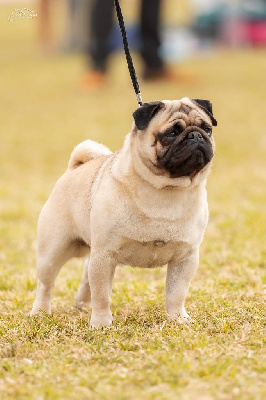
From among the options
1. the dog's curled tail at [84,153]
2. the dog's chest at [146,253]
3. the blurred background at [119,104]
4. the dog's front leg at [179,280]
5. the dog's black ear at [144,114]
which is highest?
the dog's black ear at [144,114]

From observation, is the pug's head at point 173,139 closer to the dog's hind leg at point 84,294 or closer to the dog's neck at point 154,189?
the dog's neck at point 154,189

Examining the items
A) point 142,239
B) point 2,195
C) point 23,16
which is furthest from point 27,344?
point 2,195

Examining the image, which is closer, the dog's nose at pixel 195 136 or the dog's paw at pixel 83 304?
the dog's nose at pixel 195 136

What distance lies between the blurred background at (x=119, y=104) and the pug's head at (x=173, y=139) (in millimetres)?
981

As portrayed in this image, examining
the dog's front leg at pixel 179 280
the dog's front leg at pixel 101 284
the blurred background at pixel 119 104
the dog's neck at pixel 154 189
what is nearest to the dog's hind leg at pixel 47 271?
the dog's front leg at pixel 101 284

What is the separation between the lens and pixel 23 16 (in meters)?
4.05

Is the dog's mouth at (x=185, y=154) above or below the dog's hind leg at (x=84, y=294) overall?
above

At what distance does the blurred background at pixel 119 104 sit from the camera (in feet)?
23.6

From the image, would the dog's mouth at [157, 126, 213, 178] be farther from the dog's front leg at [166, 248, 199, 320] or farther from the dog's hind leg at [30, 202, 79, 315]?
the dog's hind leg at [30, 202, 79, 315]

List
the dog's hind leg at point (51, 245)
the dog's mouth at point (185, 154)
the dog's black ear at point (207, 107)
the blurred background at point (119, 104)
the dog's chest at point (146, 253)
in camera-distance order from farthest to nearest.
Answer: the blurred background at point (119, 104), the dog's hind leg at point (51, 245), the dog's black ear at point (207, 107), the dog's chest at point (146, 253), the dog's mouth at point (185, 154)

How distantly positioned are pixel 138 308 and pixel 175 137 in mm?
1376

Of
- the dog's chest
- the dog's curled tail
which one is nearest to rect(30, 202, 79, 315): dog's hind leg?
the dog's curled tail

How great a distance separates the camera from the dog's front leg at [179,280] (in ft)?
13.1

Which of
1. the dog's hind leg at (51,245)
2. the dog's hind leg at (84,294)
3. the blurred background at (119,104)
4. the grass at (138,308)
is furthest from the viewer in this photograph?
the blurred background at (119,104)
